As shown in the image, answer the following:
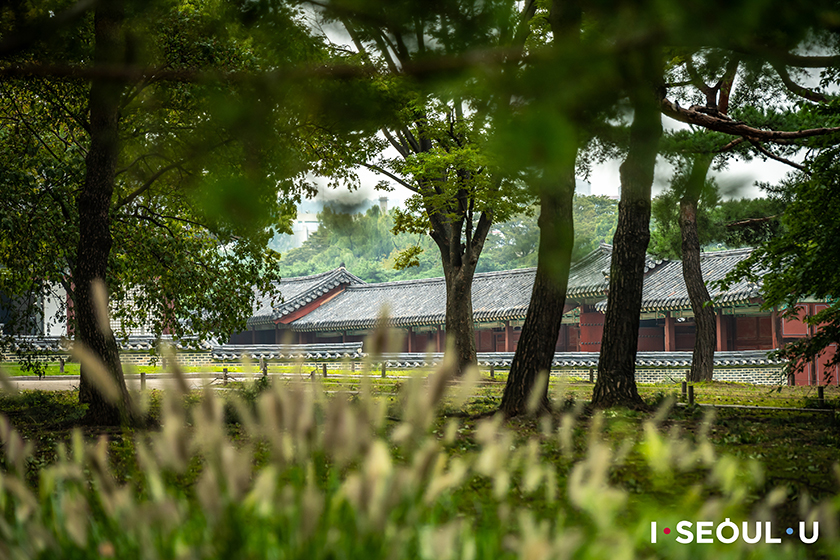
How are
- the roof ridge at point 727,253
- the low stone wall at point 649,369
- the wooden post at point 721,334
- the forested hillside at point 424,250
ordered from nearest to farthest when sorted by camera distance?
the low stone wall at point 649,369
the wooden post at point 721,334
the roof ridge at point 727,253
the forested hillside at point 424,250

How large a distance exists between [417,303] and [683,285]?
10.4m

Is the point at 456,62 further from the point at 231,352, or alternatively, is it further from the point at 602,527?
the point at 231,352

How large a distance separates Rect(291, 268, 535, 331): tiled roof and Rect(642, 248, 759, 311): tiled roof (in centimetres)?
418

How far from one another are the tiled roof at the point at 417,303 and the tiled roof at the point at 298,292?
1.94 ft

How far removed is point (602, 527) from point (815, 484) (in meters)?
3.44

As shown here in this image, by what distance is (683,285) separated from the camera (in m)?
22.3

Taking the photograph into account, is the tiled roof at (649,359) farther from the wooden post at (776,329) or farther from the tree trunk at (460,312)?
the tree trunk at (460,312)

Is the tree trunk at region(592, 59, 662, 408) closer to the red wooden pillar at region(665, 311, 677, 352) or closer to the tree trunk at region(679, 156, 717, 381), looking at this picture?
the tree trunk at region(679, 156, 717, 381)

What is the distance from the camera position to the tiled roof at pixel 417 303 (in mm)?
25984

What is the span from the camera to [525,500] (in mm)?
4035

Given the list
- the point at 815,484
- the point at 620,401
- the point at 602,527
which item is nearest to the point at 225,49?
the point at 620,401

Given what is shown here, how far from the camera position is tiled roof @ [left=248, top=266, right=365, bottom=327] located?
3044 cm

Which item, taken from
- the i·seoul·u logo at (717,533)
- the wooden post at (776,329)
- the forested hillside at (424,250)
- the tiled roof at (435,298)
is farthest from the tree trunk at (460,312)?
the forested hillside at (424,250)

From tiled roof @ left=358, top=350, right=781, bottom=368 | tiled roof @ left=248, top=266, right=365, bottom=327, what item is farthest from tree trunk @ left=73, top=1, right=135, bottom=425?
tiled roof @ left=248, top=266, right=365, bottom=327
